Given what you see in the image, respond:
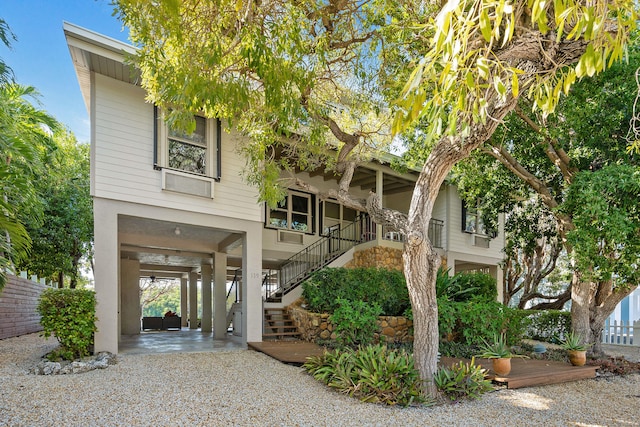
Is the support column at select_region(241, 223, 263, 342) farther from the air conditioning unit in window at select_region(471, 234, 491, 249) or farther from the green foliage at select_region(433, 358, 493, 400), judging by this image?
the air conditioning unit in window at select_region(471, 234, 491, 249)

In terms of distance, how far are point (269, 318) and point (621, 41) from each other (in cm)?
976

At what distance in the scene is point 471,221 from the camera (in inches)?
598

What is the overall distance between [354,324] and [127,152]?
5.80 meters

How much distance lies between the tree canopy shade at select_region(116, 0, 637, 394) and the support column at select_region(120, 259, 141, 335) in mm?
7385

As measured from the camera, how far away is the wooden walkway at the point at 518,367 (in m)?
6.76

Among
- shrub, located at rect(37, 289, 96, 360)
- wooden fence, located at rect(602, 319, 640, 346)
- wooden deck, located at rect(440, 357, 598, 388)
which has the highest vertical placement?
shrub, located at rect(37, 289, 96, 360)

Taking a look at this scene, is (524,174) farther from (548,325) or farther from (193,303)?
(193,303)

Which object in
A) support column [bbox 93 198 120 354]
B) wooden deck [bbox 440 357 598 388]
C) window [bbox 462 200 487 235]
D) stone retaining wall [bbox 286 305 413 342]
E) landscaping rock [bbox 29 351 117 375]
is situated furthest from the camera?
window [bbox 462 200 487 235]

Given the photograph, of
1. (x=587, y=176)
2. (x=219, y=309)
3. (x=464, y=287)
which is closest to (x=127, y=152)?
(x=219, y=309)

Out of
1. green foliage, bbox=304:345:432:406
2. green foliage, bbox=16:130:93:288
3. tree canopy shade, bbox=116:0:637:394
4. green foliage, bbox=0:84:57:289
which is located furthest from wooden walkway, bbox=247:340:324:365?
green foliage, bbox=16:130:93:288

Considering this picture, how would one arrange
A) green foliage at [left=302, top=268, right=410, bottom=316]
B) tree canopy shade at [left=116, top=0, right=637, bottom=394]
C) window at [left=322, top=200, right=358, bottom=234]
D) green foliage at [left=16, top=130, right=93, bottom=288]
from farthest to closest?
window at [left=322, top=200, right=358, bottom=234] < green foliage at [left=16, top=130, right=93, bottom=288] < green foliage at [left=302, top=268, right=410, bottom=316] < tree canopy shade at [left=116, top=0, right=637, bottom=394]

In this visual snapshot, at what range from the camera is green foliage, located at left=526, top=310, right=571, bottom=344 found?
13.3 meters

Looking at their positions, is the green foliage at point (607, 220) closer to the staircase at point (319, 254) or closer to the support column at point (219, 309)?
the staircase at point (319, 254)

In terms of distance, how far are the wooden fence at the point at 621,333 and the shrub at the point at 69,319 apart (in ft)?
48.4
